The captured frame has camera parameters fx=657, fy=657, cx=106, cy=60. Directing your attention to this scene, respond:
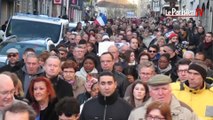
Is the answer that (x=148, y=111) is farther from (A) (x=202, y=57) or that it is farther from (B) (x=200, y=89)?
(A) (x=202, y=57)

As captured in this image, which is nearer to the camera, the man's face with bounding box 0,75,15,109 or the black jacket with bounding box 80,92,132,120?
the man's face with bounding box 0,75,15,109

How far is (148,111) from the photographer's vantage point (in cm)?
575

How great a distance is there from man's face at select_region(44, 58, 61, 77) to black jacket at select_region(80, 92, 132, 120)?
1.81 meters

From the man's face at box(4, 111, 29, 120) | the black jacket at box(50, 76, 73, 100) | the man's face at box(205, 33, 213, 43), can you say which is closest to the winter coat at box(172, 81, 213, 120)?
the black jacket at box(50, 76, 73, 100)

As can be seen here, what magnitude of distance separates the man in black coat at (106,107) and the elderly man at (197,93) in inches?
30.5

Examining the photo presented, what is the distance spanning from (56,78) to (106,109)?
1.90 m

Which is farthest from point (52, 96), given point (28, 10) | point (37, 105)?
point (28, 10)

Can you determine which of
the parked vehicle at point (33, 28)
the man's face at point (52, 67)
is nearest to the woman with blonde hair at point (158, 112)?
the man's face at point (52, 67)

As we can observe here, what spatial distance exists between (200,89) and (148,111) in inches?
100

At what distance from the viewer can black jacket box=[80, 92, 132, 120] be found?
7750mm

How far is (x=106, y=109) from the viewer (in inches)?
307

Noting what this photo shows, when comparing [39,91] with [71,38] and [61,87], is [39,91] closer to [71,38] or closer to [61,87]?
[61,87]

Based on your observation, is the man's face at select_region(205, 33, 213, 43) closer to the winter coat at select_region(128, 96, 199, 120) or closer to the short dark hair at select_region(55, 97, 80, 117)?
the winter coat at select_region(128, 96, 199, 120)

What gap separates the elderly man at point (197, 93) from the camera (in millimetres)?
8047
